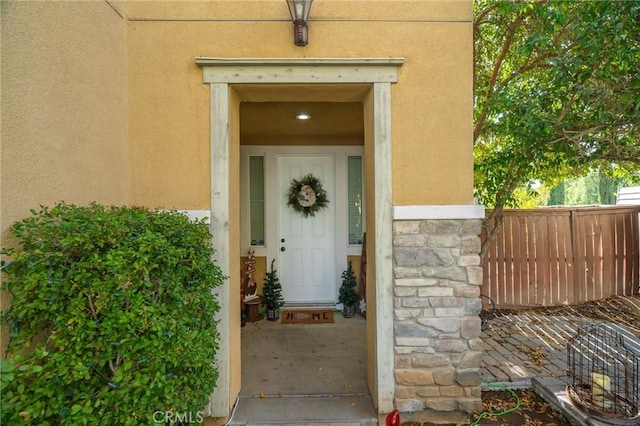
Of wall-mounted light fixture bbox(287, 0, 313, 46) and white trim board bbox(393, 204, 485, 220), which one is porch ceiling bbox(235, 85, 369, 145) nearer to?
wall-mounted light fixture bbox(287, 0, 313, 46)

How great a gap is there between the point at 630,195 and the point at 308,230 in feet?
26.9

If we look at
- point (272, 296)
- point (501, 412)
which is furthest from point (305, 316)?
point (501, 412)

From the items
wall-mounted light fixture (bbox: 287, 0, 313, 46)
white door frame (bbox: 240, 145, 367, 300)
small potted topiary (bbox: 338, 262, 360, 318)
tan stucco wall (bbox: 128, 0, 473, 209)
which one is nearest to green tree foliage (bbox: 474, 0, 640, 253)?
tan stucco wall (bbox: 128, 0, 473, 209)

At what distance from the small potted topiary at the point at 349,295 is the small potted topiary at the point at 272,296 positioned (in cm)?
85

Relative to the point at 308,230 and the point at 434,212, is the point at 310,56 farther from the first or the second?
the point at 308,230

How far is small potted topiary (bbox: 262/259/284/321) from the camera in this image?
160 inches

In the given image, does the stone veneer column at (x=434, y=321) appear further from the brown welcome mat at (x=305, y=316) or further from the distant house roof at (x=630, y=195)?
the distant house roof at (x=630, y=195)

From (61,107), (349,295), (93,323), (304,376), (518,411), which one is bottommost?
(518,411)

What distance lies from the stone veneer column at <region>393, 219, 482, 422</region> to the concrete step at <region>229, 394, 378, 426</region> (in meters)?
0.29

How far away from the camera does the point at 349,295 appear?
13.7 feet

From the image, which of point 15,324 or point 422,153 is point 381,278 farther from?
point 15,324

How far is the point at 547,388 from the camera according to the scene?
98.0 inches

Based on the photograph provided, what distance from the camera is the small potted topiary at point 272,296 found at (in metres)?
4.06

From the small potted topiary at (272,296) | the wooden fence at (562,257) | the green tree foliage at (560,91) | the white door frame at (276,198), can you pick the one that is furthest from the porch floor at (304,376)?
the green tree foliage at (560,91)
